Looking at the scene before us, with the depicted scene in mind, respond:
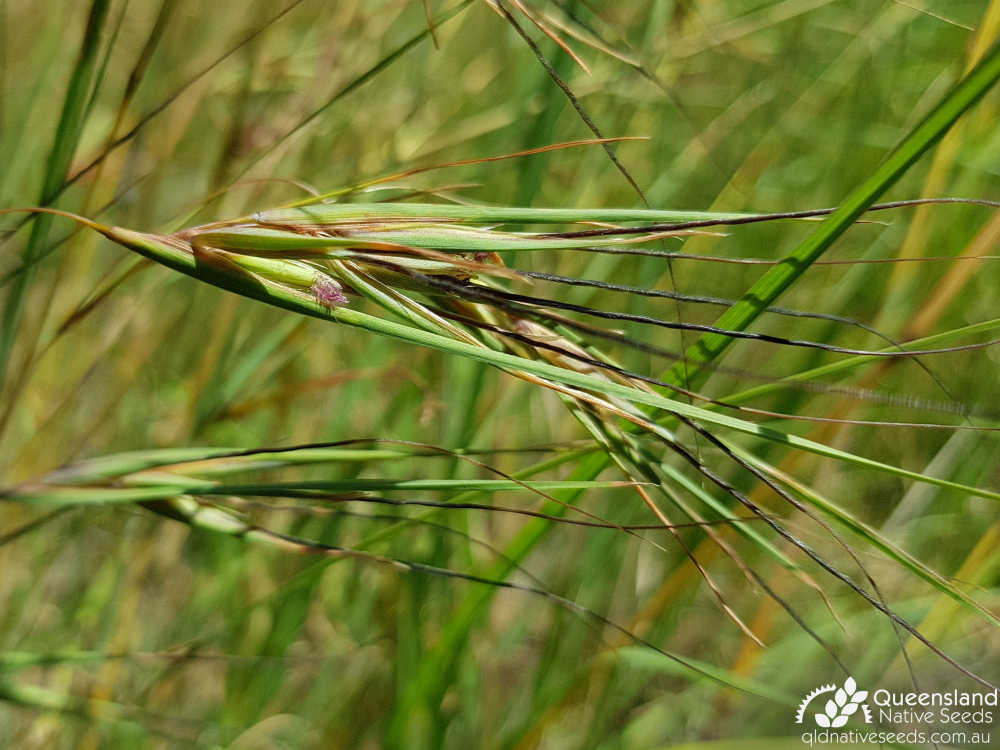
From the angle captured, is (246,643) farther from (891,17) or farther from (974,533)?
(891,17)

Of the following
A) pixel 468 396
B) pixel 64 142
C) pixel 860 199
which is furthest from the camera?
pixel 468 396

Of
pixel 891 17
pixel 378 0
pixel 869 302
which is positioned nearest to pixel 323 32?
pixel 378 0

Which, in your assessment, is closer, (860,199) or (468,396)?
(860,199)

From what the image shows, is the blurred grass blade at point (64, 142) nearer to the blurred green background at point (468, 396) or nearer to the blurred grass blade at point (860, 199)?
the blurred green background at point (468, 396)

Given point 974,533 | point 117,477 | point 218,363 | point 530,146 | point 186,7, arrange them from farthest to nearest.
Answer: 1. point 186,7
2. point 974,533
3. point 218,363
4. point 530,146
5. point 117,477

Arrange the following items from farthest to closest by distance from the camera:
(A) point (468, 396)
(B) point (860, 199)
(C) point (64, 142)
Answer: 1. (A) point (468, 396)
2. (C) point (64, 142)
3. (B) point (860, 199)

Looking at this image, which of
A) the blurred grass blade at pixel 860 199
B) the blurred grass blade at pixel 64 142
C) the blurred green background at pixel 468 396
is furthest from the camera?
the blurred green background at pixel 468 396

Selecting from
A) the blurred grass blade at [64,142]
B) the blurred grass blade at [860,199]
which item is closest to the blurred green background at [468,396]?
the blurred grass blade at [64,142]

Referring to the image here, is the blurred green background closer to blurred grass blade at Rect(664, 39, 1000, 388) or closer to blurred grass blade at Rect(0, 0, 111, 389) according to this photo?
blurred grass blade at Rect(0, 0, 111, 389)
